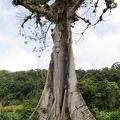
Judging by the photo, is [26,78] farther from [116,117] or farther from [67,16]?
[67,16]

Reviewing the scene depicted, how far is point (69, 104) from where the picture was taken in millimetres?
11031

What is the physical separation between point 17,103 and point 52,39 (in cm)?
3163

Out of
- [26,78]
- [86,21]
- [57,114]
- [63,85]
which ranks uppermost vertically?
[26,78]

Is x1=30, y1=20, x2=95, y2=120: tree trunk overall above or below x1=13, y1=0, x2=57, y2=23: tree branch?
below

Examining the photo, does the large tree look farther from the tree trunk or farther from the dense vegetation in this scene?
the dense vegetation

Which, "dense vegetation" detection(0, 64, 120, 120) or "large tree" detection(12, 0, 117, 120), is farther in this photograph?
"dense vegetation" detection(0, 64, 120, 120)

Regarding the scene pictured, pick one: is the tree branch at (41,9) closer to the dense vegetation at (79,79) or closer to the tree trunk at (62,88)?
the tree trunk at (62,88)

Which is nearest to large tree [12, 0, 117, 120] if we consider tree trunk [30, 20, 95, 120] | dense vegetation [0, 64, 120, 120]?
tree trunk [30, 20, 95, 120]

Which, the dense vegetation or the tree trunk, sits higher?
the dense vegetation

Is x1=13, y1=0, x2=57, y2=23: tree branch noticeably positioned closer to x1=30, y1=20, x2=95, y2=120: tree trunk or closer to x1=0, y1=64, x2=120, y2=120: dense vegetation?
x1=30, y1=20, x2=95, y2=120: tree trunk

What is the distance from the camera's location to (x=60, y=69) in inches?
437

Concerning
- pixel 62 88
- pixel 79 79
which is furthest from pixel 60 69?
pixel 79 79

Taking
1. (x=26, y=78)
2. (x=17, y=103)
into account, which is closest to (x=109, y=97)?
(x=17, y=103)

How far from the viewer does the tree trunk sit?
10953 millimetres
